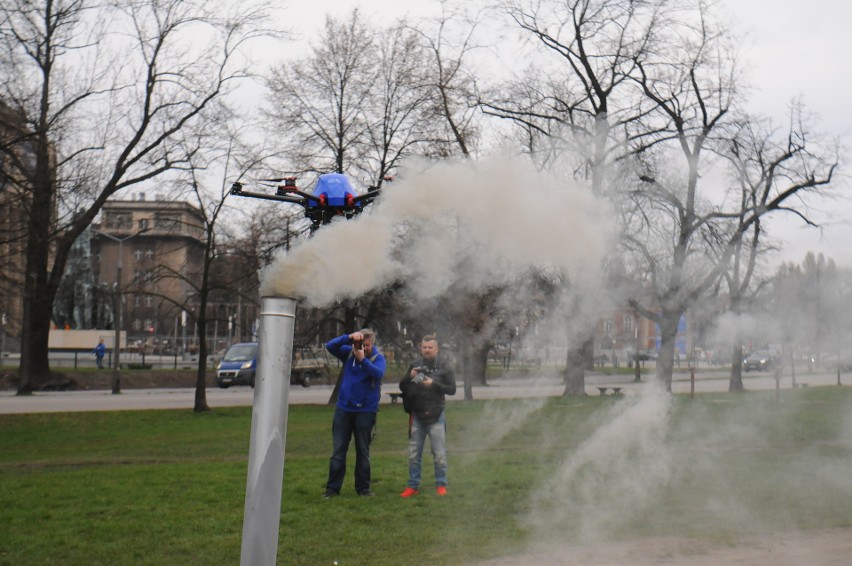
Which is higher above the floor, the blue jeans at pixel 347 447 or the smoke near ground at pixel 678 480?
the blue jeans at pixel 347 447

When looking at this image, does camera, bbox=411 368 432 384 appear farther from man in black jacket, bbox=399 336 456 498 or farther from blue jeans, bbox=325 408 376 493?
blue jeans, bbox=325 408 376 493

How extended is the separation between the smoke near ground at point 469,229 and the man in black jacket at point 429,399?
1259 millimetres

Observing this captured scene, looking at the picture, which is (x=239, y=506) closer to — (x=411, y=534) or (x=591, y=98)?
(x=411, y=534)

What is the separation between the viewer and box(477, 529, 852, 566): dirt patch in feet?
25.0

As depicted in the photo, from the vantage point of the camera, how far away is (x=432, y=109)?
76.1 feet

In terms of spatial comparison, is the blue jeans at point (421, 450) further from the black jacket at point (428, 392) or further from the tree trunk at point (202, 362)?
the tree trunk at point (202, 362)

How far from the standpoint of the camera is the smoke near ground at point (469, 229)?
675 cm

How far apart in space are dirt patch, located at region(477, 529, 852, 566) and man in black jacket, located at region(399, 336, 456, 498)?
307cm

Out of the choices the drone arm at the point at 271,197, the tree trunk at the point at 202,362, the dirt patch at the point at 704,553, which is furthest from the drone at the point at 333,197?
the tree trunk at the point at 202,362

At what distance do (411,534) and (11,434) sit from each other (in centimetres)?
1498

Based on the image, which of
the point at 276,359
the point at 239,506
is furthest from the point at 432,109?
the point at 276,359

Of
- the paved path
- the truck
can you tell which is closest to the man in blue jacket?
the paved path

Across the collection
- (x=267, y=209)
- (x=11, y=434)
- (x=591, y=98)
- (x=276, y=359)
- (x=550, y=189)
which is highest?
(x=591, y=98)

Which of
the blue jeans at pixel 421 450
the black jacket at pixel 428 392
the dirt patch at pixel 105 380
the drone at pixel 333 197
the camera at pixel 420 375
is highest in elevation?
the drone at pixel 333 197
